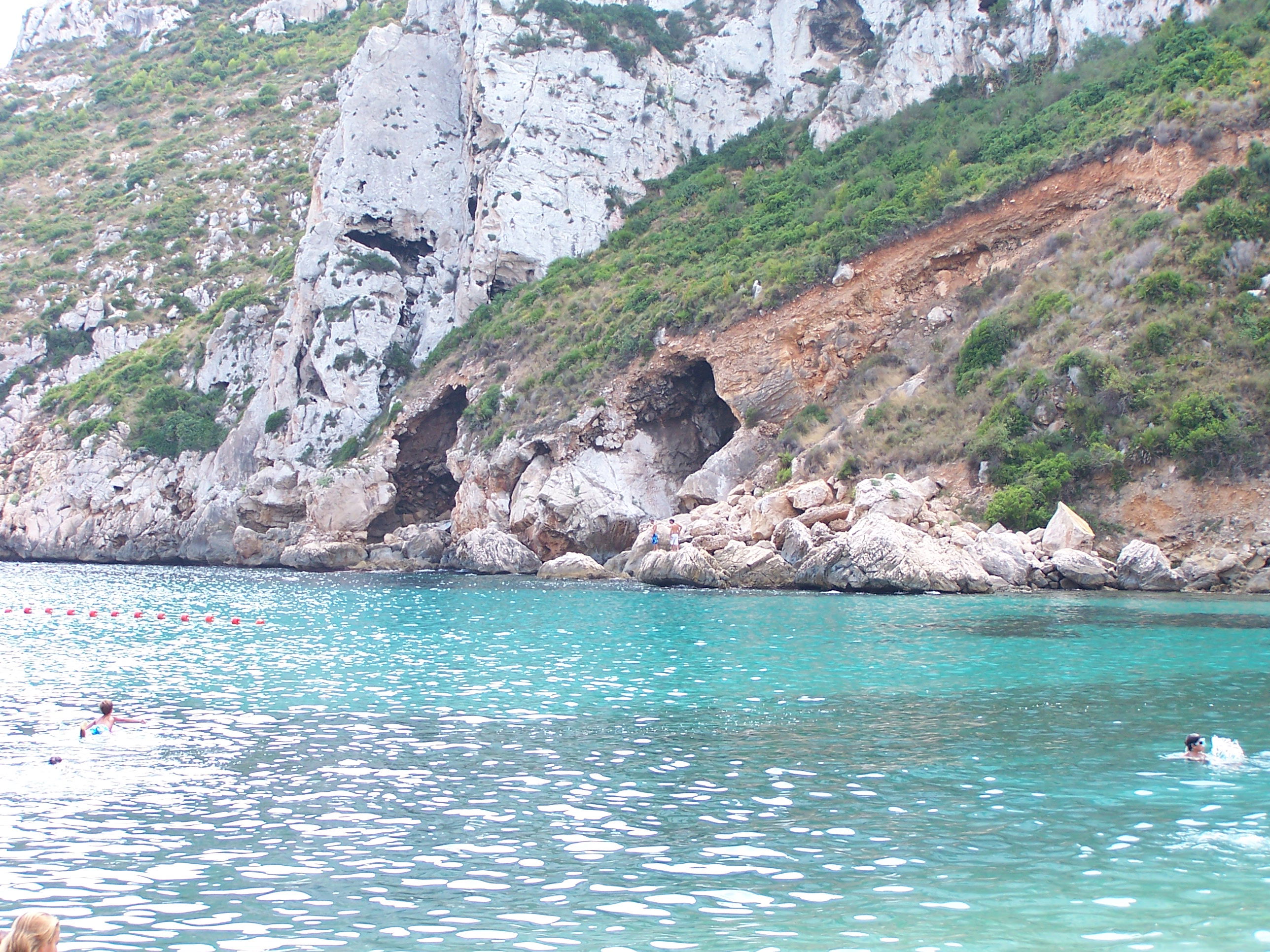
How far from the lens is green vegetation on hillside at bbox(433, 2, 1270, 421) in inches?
1548

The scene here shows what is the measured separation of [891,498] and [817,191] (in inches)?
890

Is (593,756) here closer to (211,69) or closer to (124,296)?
(124,296)

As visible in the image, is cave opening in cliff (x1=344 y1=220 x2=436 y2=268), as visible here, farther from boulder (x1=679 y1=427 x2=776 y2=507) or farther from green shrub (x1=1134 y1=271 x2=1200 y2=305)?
green shrub (x1=1134 y1=271 x2=1200 y2=305)

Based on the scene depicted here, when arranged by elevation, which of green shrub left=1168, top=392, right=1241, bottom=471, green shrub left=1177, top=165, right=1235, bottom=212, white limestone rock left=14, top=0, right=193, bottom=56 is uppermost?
white limestone rock left=14, top=0, right=193, bottom=56

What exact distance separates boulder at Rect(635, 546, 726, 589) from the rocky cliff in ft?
21.0

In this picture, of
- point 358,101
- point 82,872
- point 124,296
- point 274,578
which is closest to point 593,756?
point 82,872

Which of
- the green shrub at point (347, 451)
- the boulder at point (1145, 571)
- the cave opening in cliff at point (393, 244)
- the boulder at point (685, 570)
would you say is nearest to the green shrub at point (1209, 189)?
the boulder at point (1145, 571)

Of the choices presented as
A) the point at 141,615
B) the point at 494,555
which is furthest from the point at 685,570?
the point at 141,615

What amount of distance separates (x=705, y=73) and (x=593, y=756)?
2221 inches

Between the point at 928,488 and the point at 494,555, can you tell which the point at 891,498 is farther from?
the point at 494,555

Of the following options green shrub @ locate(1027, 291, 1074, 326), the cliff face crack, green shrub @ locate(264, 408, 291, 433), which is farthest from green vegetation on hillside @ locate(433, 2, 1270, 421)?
green shrub @ locate(264, 408, 291, 433)

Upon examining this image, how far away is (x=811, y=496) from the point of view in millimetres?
34469

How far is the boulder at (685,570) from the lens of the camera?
3322 cm

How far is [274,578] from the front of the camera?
40.0m
